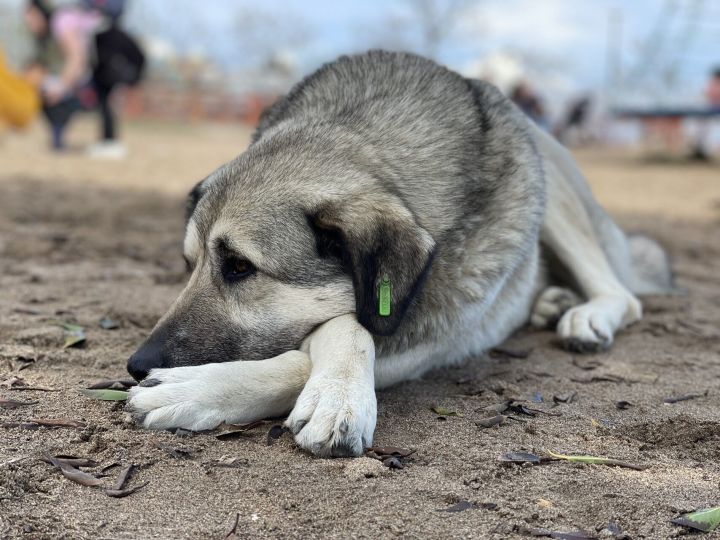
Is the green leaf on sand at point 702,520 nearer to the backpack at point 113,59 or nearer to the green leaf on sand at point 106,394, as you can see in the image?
the green leaf on sand at point 106,394

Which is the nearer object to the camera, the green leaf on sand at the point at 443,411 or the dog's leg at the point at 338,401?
the dog's leg at the point at 338,401

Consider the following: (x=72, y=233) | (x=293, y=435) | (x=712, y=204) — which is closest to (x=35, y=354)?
(x=293, y=435)

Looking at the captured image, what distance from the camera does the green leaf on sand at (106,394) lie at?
2779mm

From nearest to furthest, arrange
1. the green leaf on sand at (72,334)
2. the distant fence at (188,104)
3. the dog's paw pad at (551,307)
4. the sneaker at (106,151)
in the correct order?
the green leaf on sand at (72,334)
the dog's paw pad at (551,307)
the sneaker at (106,151)
the distant fence at (188,104)

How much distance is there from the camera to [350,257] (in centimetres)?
280

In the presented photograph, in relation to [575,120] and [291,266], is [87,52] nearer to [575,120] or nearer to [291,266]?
[291,266]

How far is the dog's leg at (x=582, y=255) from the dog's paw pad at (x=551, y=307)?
4.3 inches

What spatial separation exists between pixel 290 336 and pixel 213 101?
129ft

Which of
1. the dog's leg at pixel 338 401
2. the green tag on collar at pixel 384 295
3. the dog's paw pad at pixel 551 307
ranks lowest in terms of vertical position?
the dog's paw pad at pixel 551 307

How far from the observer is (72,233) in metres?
6.35

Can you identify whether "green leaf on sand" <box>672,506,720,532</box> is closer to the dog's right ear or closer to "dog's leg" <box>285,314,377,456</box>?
"dog's leg" <box>285,314,377,456</box>

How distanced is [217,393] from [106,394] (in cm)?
46

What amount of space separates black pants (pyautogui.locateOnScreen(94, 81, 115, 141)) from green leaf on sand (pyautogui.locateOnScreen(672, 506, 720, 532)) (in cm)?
1211

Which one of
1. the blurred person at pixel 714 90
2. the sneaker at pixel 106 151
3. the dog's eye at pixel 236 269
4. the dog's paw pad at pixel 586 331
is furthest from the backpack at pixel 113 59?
the blurred person at pixel 714 90
